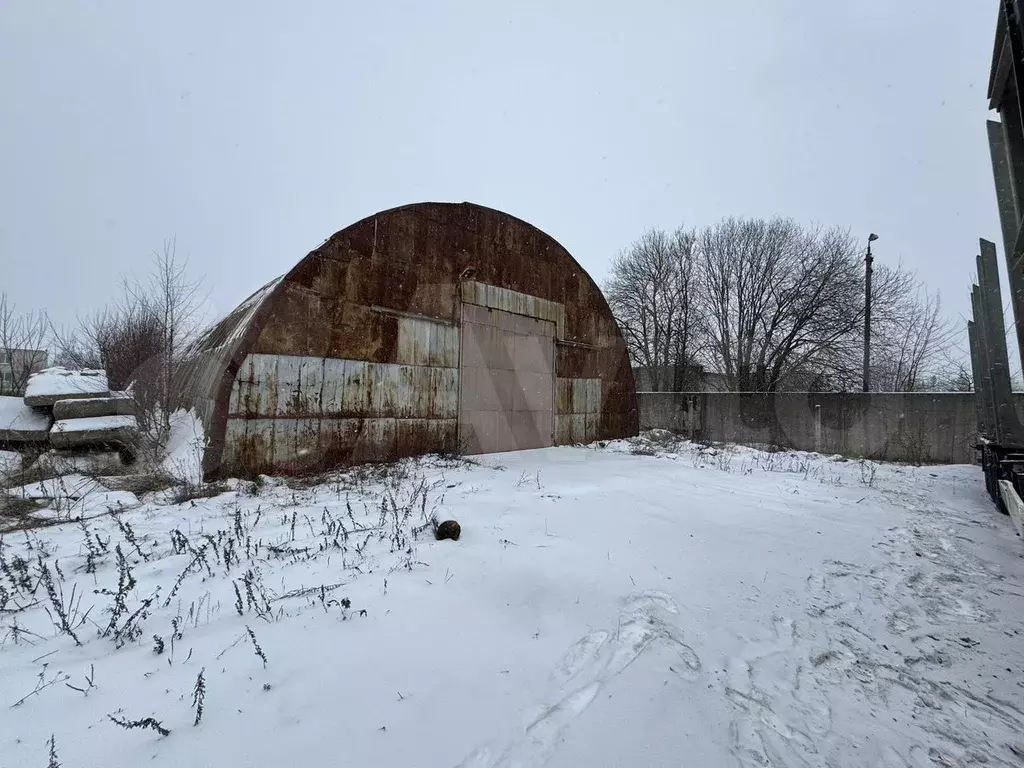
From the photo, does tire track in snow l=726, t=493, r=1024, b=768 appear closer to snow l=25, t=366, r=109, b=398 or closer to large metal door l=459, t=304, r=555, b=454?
large metal door l=459, t=304, r=555, b=454

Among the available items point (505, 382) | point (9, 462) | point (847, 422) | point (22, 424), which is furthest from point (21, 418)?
point (847, 422)

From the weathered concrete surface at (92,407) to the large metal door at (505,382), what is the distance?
6421 mm

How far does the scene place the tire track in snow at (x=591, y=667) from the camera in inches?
76.1

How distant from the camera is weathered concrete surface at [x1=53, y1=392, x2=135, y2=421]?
8055 millimetres

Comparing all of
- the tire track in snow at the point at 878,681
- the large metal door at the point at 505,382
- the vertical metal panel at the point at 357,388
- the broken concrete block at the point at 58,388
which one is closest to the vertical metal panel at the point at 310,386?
the vertical metal panel at the point at 357,388

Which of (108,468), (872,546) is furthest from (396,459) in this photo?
(872,546)

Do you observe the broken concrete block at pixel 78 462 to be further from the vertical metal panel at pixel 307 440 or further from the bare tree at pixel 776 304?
the bare tree at pixel 776 304

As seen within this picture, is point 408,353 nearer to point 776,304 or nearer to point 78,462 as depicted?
point 78,462

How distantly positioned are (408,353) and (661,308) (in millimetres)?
21806

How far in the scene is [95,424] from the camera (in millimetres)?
7852

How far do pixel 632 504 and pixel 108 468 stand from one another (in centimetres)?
853

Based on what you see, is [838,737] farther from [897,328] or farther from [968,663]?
[897,328]

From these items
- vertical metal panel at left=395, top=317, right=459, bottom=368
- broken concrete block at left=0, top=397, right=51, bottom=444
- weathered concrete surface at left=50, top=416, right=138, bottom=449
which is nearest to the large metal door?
vertical metal panel at left=395, top=317, right=459, bottom=368

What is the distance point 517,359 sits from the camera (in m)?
11.0
